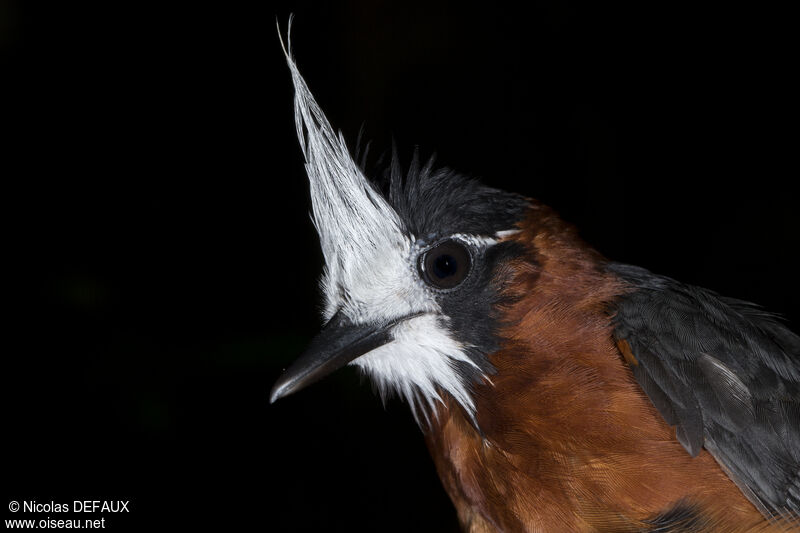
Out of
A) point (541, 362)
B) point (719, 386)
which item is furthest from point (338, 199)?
point (719, 386)

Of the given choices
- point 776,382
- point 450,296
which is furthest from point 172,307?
point 776,382

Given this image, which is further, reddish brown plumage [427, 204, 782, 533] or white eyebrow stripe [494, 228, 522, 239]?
white eyebrow stripe [494, 228, 522, 239]

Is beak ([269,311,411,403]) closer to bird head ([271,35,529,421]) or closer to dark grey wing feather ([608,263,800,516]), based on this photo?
bird head ([271,35,529,421])

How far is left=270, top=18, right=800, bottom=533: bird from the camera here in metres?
1.33

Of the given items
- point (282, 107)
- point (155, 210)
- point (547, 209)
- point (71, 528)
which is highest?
point (282, 107)

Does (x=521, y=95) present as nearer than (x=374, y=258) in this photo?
No

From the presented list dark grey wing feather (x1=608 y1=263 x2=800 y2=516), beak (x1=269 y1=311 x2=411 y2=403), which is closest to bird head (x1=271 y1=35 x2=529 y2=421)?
beak (x1=269 y1=311 x2=411 y2=403)

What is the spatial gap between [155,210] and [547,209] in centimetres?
174

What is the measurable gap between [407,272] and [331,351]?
0.79 feet

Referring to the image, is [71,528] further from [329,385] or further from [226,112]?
[226,112]

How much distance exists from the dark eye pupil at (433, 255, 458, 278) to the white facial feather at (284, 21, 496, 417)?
5 cm

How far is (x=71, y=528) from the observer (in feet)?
6.87

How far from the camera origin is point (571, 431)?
4.42ft

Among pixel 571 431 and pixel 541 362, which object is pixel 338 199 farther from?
pixel 571 431
